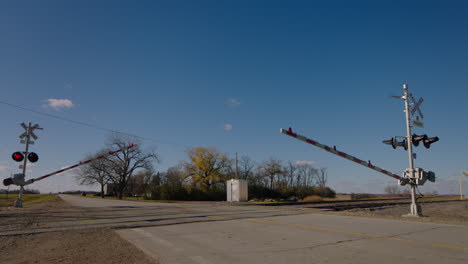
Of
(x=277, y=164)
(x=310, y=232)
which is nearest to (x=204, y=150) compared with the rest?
(x=277, y=164)

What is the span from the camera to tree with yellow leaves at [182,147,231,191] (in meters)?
55.0

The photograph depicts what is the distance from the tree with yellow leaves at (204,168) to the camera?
→ 55000 millimetres

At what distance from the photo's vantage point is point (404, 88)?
14.8 meters

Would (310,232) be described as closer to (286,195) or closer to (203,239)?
(203,239)

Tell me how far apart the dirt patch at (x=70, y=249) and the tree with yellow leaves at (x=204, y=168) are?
46414mm

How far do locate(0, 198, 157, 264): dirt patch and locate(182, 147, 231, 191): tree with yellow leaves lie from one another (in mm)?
46414

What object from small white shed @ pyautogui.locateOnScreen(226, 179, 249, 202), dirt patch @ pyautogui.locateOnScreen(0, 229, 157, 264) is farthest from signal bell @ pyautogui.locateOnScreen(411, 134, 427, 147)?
small white shed @ pyautogui.locateOnScreen(226, 179, 249, 202)

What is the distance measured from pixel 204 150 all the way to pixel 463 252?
2051 inches

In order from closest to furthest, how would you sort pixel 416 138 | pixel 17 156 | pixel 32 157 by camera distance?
pixel 416 138, pixel 17 156, pixel 32 157

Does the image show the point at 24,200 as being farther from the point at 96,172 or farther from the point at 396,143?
the point at 396,143

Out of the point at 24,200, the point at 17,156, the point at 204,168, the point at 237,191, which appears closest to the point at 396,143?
the point at 237,191

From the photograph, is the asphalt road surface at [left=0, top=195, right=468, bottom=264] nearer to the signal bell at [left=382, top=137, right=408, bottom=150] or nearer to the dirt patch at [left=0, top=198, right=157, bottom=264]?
the dirt patch at [left=0, top=198, right=157, bottom=264]

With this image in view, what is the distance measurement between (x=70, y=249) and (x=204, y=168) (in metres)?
49.1

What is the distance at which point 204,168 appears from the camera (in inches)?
2183
